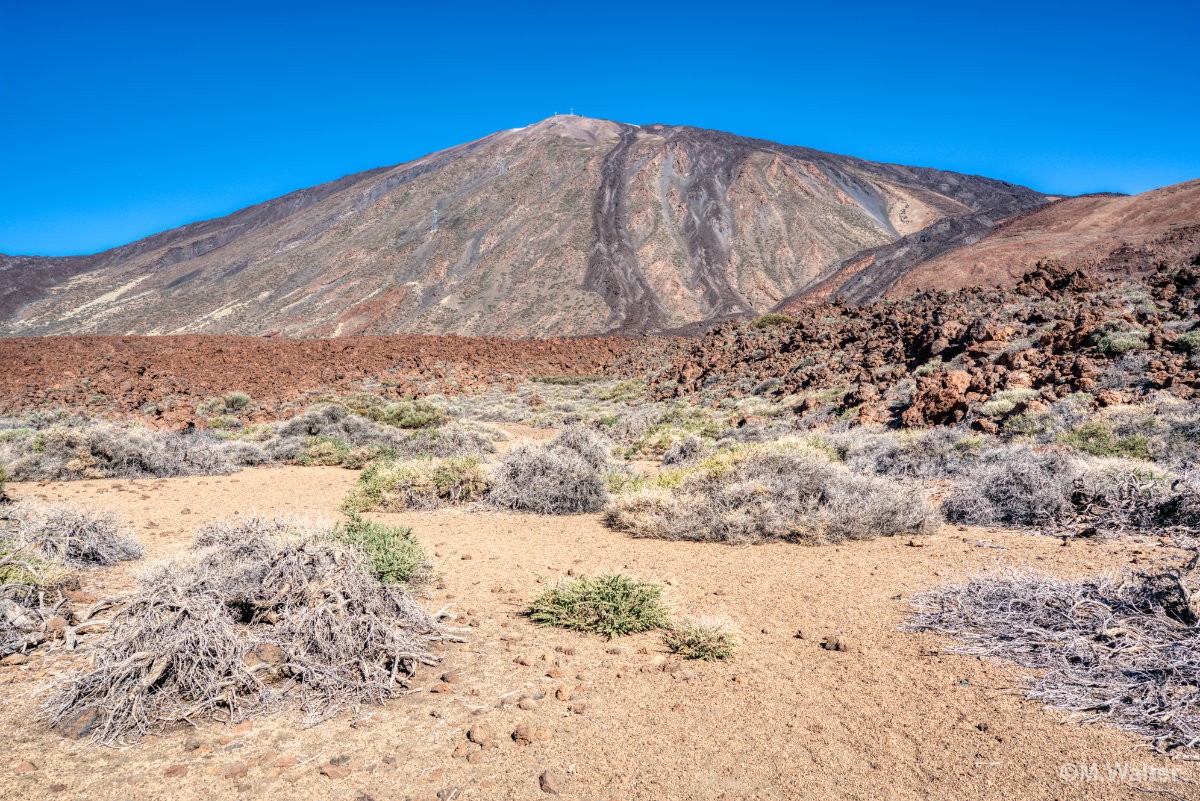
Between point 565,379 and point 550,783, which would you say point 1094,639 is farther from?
point 565,379

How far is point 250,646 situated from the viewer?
3850 millimetres

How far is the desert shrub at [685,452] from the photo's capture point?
11.4 metres

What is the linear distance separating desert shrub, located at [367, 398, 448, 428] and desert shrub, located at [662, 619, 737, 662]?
13.6m

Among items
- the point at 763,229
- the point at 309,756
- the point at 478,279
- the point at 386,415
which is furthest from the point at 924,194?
the point at 309,756

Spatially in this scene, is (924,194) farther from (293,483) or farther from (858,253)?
(293,483)

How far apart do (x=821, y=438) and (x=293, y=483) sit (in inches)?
339

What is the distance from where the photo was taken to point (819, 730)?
3.50 m

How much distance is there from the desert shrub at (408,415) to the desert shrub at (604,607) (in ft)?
41.4

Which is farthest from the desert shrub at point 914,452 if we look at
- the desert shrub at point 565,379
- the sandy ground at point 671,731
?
the desert shrub at point 565,379

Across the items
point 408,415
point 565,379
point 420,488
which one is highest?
point 565,379

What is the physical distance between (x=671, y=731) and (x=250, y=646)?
7.63 ft

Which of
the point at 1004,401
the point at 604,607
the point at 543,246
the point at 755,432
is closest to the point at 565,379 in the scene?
the point at 755,432

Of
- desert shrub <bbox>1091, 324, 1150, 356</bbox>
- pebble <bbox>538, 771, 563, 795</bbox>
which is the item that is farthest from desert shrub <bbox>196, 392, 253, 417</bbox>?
desert shrub <bbox>1091, 324, 1150, 356</bbox>

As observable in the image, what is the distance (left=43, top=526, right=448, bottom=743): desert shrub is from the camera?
11.6 feet
